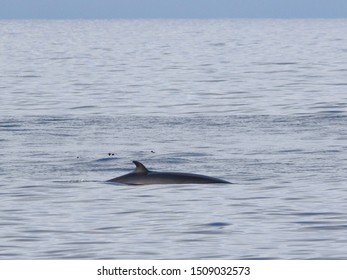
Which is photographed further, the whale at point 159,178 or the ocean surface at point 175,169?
the whale at point 159,178

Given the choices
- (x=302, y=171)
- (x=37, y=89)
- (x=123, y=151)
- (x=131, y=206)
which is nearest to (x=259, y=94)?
(x=37, y=89)

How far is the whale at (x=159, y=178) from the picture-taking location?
20.3 meters

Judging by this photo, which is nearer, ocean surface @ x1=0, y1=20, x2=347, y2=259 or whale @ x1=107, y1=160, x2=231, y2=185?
ocean surface @ x1=0, y1=20, x2=347, y2=259

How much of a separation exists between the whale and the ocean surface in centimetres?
28

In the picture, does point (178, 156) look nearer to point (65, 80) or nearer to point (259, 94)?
point (259, 94)

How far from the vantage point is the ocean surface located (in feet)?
52.6

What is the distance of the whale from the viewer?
66.6ft

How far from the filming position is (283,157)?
2331 cm

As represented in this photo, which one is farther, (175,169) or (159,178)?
(175,169)

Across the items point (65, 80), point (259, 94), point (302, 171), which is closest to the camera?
point (302, 171)

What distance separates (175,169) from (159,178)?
6.97 feet

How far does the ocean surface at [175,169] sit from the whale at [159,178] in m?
0.28

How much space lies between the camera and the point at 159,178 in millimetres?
20391

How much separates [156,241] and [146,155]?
26.6 feet
